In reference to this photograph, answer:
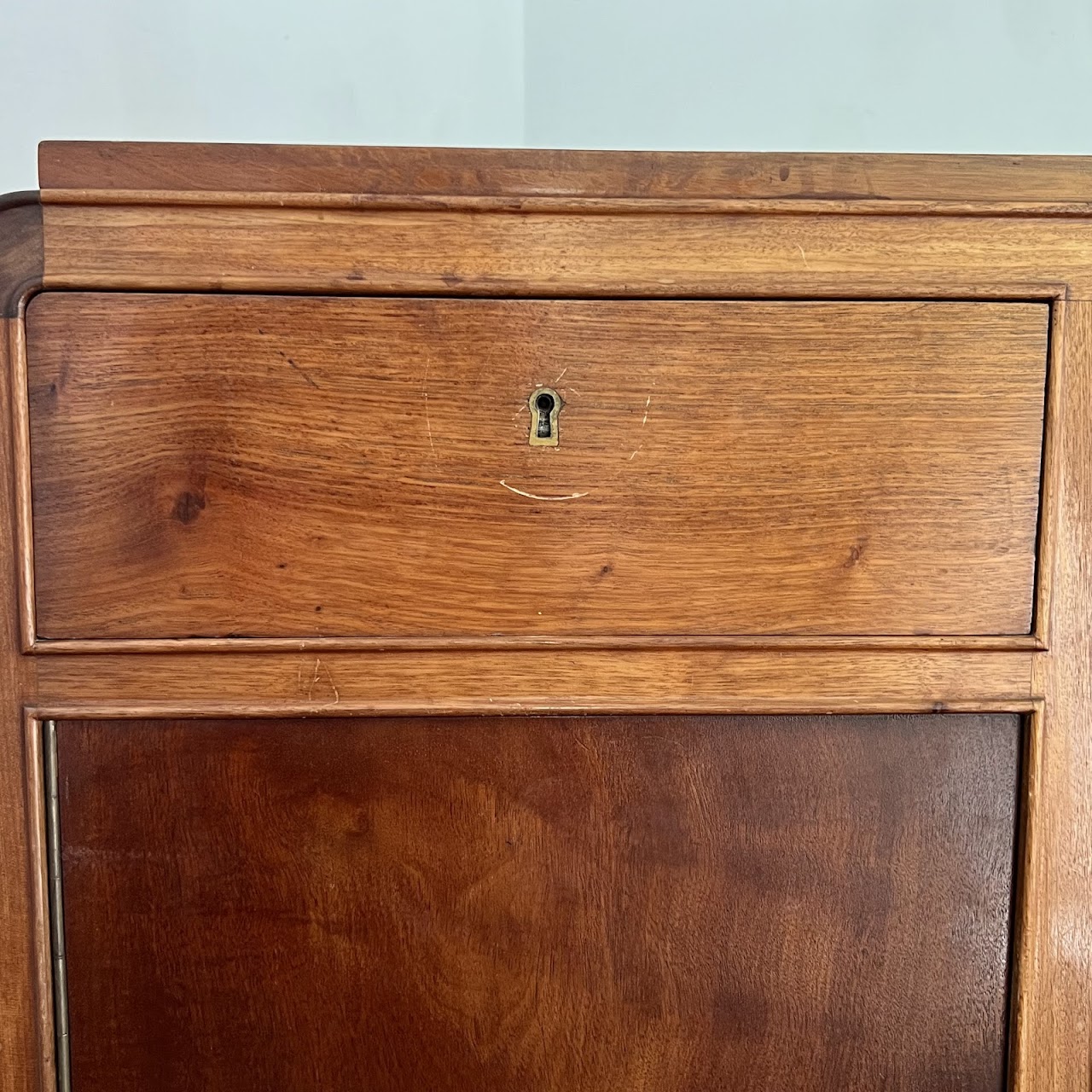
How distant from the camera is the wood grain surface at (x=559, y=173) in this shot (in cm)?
55

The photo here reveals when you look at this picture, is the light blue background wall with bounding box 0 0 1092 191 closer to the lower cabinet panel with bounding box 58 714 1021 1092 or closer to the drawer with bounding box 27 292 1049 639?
the drawer with bounding box 27 292 1049 639

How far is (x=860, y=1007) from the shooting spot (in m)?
0.61

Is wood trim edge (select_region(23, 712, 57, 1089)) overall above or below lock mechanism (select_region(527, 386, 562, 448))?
below

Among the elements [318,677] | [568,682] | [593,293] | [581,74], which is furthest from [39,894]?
[581,74]

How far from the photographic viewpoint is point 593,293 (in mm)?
564

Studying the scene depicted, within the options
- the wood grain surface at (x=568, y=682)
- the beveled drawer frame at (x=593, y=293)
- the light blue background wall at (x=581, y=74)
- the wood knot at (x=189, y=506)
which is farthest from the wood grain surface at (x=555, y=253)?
the light blue background wall at (x=581, y=74)

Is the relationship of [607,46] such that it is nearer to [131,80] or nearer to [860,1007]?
[131,80]

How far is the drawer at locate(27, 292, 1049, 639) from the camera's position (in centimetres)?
56

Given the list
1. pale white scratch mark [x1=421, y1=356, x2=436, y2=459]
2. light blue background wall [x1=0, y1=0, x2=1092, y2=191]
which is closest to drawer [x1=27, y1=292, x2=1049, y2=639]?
pale white scratch mark [x1=421, y1=356, x2=436, y2=459]

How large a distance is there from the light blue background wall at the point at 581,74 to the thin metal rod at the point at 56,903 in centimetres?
68

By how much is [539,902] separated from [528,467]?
279mm

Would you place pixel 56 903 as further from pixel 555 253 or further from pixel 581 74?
pixel 581 74

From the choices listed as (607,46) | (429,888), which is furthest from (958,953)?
(607,46)

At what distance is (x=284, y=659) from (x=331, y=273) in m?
0.24
